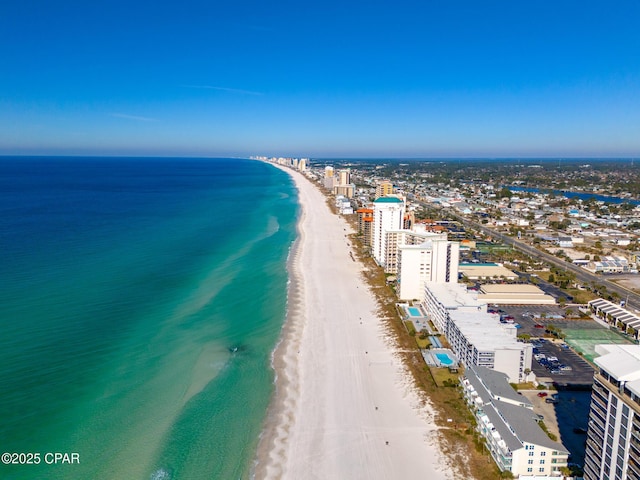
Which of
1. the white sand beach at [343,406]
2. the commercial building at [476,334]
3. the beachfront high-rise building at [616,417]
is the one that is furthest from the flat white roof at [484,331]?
the beachfront high-rise building at [616,417]

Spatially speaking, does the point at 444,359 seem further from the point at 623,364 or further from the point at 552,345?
the point at 623,364

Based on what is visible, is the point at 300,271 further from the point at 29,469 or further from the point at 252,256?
the point at 29,469

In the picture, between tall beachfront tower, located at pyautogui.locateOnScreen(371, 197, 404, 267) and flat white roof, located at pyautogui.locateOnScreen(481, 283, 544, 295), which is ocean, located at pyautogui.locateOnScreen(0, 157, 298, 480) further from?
flat white roof, located at pyautogui.locateOnScreen(481, 283, 544, 295)

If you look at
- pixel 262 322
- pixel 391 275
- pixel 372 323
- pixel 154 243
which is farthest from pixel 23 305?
pixel 391 275

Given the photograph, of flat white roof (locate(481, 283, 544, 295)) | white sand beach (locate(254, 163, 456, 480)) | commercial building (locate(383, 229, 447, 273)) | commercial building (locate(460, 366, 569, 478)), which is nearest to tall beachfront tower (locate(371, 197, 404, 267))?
commercial building (locate(383, 229, 447, 273))

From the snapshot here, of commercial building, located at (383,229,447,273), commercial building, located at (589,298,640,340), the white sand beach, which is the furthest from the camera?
commercial building, located at (383,229,447,273)

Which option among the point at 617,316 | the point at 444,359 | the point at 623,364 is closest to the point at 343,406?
the point at 444,359
